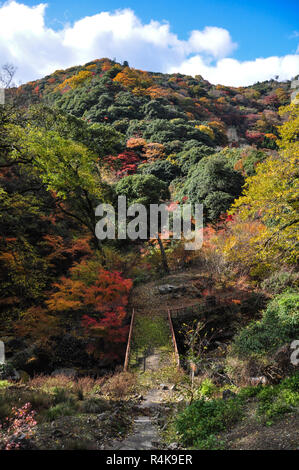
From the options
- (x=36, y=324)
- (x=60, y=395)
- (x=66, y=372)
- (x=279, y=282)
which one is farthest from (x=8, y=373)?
(x=279, y=282)

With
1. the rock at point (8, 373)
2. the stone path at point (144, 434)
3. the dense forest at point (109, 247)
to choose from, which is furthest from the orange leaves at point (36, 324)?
the stone path at point (144, 434)

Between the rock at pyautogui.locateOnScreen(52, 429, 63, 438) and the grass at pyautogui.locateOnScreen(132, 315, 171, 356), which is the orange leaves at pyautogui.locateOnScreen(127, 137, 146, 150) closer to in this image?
the grass at pyautogui.locateOnScreen(132, 315, 171, 356)

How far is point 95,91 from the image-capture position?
37.4 m

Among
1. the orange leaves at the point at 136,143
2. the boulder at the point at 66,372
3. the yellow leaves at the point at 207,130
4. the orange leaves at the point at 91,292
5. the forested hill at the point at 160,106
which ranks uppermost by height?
the forested hill at the point at 160,106

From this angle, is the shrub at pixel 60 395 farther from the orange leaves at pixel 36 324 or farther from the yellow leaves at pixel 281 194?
the yellow leaves at pixel 281 194

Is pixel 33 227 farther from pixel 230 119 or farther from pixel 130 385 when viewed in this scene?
pixel 230 119

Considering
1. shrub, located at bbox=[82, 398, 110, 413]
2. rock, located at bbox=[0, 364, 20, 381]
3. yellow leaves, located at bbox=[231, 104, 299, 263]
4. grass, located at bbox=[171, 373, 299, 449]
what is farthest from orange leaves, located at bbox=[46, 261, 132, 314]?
yellow leaves, located at bbox=[231, 104, 299, 263]

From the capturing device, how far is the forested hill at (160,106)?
105ft

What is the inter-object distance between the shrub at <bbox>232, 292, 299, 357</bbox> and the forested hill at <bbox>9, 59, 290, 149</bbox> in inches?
888

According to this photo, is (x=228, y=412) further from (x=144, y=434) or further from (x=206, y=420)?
(x=144, y=434)

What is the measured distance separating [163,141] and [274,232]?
975 inches

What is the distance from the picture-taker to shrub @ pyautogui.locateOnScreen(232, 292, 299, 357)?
7984 millimetres

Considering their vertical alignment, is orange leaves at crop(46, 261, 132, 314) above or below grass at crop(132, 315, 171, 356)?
above

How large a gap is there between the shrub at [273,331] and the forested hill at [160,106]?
74.0ft
